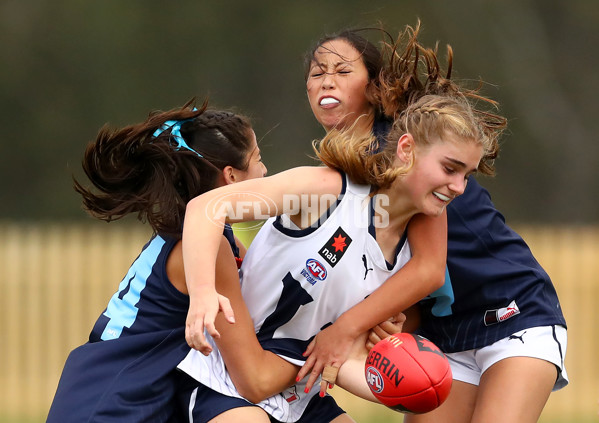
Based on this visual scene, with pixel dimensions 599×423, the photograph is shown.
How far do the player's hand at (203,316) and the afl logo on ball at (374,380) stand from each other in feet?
2.23

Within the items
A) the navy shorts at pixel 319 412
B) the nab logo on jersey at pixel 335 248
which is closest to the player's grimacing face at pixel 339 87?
the nab logo on jersey at pixel 335 248

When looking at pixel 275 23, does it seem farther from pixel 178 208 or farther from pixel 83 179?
pixel 178 208

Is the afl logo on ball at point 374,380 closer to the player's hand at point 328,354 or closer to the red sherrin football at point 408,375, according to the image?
the red sherrin football at point 408,375

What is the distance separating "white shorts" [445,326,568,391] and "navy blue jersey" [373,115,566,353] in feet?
0.10

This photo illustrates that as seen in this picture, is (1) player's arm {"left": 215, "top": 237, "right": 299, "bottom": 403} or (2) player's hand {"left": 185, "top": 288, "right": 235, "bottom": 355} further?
(1) player's arm {"left": 215, "top": 237, "right": 299, "bottom": 403}

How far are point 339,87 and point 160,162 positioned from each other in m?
0.90

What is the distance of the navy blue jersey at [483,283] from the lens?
13.8ft

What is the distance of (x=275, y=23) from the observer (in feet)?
68.5

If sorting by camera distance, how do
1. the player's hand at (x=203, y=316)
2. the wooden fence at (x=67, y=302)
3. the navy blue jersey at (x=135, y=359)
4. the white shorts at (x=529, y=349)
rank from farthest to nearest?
the wooden fence at (x=67, y=302) < the white shorts at (x=529, y=349) < the navy blue jersey at (x=135, y=359) < the player's hand at (x=203, y=316)

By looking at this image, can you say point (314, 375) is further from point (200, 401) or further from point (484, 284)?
point (484, 284)

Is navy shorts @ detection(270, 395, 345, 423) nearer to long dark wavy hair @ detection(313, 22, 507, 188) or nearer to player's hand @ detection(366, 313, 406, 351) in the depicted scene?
player's hand @ detection(366, 313, 406, 351)

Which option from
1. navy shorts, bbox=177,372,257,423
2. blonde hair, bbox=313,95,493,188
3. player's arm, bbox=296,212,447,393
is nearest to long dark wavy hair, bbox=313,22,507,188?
blonde hair, bbox=313,95,493,188

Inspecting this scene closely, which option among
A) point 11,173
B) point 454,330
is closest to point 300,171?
point 454,330

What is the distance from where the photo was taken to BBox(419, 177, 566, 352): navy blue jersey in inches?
166
